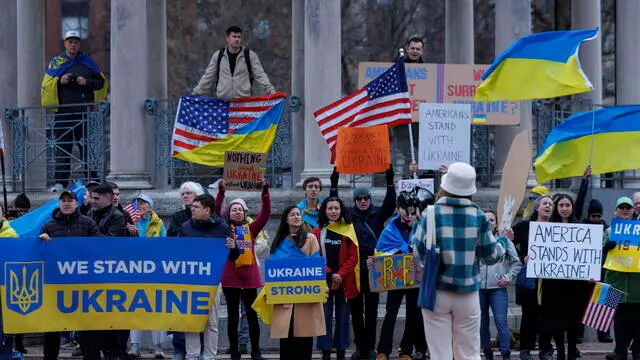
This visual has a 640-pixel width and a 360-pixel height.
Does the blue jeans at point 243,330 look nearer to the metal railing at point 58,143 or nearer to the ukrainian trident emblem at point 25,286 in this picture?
the ukrainian trident emblem at point 25,286

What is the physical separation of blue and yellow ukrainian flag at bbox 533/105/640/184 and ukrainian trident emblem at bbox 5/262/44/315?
6566mm

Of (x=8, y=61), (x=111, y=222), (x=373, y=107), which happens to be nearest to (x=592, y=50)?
(x=373, y=107)

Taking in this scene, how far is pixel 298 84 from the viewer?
986 inches

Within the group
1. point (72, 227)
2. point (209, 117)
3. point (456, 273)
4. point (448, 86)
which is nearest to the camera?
point (456, 273)

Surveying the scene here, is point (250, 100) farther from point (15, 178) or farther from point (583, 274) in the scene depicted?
point (583, 274)

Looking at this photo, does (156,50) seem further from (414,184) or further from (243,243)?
(243,243)

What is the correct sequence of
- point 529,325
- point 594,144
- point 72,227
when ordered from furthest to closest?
point 594,144
point 529,325
point 72,227

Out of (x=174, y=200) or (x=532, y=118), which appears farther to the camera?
(x=532, y=118)

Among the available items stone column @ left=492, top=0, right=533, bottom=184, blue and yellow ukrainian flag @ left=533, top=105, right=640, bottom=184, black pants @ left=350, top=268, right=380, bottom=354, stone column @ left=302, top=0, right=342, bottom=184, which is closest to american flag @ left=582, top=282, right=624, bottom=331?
blue and yellow ukrainian flag @ left=533, top=105, right=640, bottom=184

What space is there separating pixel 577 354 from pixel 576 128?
122 inches

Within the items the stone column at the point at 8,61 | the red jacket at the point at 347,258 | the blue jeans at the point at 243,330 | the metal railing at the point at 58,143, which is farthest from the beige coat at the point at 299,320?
the stone column at the point at 8,61

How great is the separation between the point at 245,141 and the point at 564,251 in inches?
230

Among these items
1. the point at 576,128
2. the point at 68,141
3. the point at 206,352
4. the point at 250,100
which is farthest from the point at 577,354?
the point at 68,141

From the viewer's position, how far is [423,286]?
43.9ft
